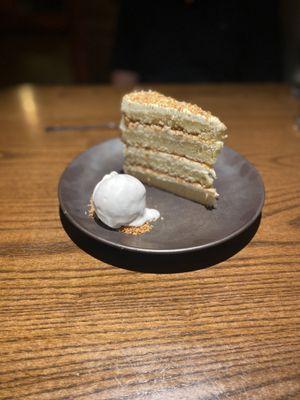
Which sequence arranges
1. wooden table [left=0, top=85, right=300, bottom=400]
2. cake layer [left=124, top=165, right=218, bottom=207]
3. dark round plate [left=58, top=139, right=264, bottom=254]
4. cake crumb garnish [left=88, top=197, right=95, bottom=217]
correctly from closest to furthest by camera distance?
wooden table [left=0, top=85, right=300, bottom=400] < dark round plate [left=58, top=139, right=264, bottom=254] < cake crumb garnish [left=88, top=197, right=95, bottom=217] < cake layer [left=124, top=165, right=218, bottom=207]

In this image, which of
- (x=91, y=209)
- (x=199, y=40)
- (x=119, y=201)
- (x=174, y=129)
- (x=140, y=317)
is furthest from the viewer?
(x=199, y=40)

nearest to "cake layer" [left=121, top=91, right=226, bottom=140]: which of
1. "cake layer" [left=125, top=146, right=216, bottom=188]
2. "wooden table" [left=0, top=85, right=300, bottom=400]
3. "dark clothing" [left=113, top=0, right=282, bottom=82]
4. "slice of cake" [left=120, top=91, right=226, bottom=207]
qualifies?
"slice of cake" [left=120, top=91, right=226, bottom=207]

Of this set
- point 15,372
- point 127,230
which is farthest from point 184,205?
point 15,372

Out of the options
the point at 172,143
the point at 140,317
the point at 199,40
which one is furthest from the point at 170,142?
the point at 199,40

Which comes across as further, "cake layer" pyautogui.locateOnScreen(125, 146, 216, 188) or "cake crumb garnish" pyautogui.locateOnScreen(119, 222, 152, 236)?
"cake layer" pyautogui.locateOnScreen(125, 146, 216, 188)

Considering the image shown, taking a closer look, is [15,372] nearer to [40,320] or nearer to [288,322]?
[40,320]

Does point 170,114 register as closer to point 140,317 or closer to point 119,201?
point 119,201

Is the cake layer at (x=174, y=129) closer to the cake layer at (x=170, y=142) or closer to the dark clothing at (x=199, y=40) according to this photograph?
the cake layer at (x=170, y=142)

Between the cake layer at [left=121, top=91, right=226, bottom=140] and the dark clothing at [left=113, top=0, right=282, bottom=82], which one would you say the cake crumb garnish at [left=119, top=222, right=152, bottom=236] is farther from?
the dark clothing at [left=113, top=0, right=282, bottom=82]
